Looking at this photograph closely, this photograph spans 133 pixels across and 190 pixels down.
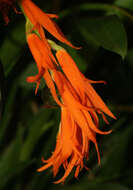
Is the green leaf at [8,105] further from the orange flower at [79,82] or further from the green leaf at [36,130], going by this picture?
the orange flower at [79,82]

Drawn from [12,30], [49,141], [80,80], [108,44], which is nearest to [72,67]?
[80,80]

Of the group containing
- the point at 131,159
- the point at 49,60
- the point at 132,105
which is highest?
the point at 49,60

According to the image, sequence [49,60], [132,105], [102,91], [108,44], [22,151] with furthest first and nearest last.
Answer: [132,105] < [102,91] < [22,151] < [108,44] < [49,60]

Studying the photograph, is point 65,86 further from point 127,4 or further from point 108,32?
point 127,4

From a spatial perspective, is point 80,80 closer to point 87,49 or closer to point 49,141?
point 87,49

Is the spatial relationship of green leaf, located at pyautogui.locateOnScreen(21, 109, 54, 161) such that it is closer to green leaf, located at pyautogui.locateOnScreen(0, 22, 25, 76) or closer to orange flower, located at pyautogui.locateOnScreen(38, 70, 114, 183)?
green leaf, located at pyautogui.locateOnScreen(0, 22, 25, 76)

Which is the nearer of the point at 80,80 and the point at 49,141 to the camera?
the point at 80,80
